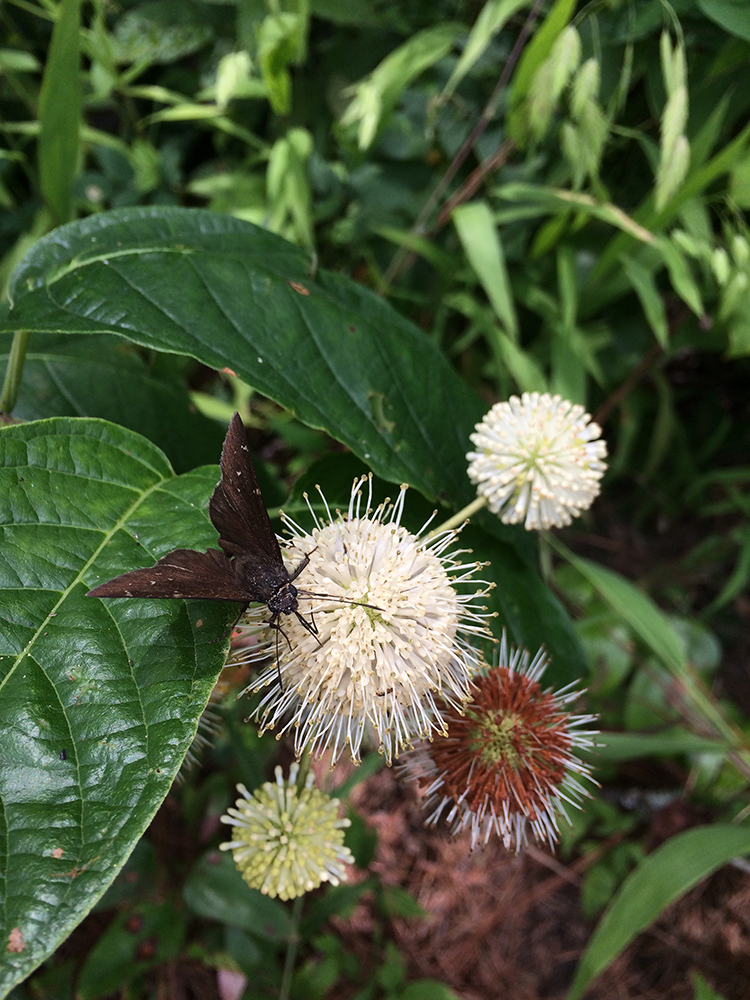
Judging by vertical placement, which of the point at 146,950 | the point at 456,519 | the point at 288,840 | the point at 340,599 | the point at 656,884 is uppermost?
the point at 456,519

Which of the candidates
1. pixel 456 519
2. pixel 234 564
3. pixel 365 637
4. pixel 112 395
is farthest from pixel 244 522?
pixel 112 395

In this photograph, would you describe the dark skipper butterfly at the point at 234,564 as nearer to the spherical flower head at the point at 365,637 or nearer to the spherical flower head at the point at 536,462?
the spherical flower head at the point at 365,637

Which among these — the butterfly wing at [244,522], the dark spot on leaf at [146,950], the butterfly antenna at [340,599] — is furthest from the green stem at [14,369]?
the dark spot on leaf at [146,950]

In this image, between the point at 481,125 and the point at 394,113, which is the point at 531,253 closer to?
the point at 481,125

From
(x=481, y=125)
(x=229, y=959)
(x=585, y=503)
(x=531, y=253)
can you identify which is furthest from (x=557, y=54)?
(x=229, y=959)

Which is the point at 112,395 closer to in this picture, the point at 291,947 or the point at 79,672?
the point at 79,672

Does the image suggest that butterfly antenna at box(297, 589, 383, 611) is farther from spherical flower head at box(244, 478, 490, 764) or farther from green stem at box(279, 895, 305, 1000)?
green stem at box(279, 895, 305, 1000)
